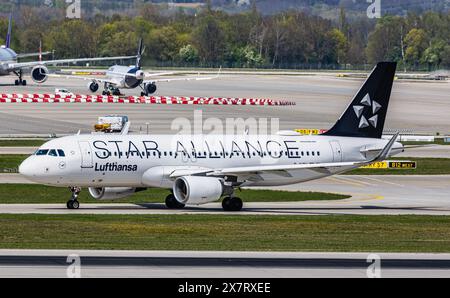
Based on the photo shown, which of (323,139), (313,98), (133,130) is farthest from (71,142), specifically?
(313,98)

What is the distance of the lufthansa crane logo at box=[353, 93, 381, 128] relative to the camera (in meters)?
60.3

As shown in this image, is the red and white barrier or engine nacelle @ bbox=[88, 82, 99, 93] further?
engine nacelle @ bbox=[88, 82, 99, 93]

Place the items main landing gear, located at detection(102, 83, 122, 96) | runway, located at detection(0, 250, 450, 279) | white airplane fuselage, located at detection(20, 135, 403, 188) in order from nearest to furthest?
runway, located at detection(0, 250, 450, 279)
white airplane fuselage, located at detection(20, 135, 403, 188)
main landing gear, located at detection(102, 83, 122, 96)

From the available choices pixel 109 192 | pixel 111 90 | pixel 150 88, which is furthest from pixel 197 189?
pixel 150 88

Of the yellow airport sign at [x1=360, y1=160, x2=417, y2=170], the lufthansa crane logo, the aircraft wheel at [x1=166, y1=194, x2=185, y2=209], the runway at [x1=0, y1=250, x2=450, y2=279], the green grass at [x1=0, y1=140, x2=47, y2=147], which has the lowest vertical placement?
the yellow airport sign at [x1=360, y1=160, x2=417, y2=170]

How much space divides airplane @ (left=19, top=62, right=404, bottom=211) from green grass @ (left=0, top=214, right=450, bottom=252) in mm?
3518

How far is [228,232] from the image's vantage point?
46375mm

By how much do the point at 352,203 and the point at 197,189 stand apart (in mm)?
10039

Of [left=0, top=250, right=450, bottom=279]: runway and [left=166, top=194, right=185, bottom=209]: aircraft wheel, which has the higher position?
[left=0, top=250, right=450, bottom=279]: runway

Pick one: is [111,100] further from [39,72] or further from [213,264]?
[213,264]

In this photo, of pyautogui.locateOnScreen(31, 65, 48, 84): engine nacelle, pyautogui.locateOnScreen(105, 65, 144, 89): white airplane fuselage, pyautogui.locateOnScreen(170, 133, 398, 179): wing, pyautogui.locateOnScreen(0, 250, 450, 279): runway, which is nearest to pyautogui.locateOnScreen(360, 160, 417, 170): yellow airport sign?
pyautogui.locateOnScreen(170, 133, 398, 179): wing

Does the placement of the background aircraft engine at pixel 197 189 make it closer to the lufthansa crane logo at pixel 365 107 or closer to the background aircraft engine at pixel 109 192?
the background aircraft engine at pixel 109 192

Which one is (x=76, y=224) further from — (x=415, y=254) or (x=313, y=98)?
(x=313, y=98)

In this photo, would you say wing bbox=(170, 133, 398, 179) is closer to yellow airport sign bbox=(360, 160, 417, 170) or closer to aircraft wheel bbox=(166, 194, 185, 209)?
aircraft wheel bbox=(166, 194, 185, 209)
